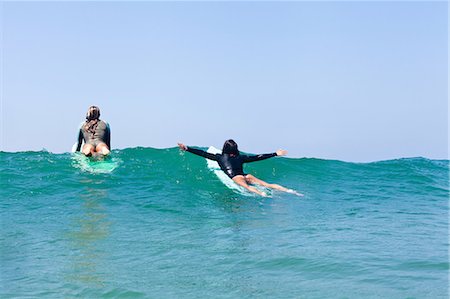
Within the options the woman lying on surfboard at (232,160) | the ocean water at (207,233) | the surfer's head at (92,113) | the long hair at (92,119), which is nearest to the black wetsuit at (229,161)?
the woman lying on surfboard at (232,160)

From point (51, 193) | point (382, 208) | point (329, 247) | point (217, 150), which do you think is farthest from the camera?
point (217, 150)

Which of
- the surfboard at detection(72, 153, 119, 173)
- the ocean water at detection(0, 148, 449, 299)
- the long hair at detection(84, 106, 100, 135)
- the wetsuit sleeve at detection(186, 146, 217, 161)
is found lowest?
the ocean water at detection(0, 148, 449, 299)

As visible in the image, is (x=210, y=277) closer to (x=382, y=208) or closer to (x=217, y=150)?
(x=382, y=208)

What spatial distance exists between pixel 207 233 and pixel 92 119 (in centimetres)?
698

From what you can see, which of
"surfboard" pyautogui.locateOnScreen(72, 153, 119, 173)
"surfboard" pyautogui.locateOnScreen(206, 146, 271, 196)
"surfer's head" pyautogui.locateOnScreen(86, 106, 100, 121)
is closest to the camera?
"surfboard" pyautogui.locateOnScreen(206, 146, 271, 196)

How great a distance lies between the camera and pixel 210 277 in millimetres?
6035

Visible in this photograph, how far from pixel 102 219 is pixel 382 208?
19.1ft

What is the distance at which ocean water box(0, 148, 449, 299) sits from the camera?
5.68 m

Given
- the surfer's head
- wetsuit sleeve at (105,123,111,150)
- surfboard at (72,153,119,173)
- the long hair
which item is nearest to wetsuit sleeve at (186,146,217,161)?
surfboard at (72,153,119,173)

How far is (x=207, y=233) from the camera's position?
8359 mm

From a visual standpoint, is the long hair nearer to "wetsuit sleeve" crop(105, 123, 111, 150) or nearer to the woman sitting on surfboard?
the woman sitting on surfboard

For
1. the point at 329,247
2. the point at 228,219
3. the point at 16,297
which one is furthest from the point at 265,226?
the point at 16,297

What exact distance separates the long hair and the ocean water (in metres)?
1.10

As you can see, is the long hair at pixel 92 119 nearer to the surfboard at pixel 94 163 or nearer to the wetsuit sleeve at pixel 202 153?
the surfboard at pixel 94 163
